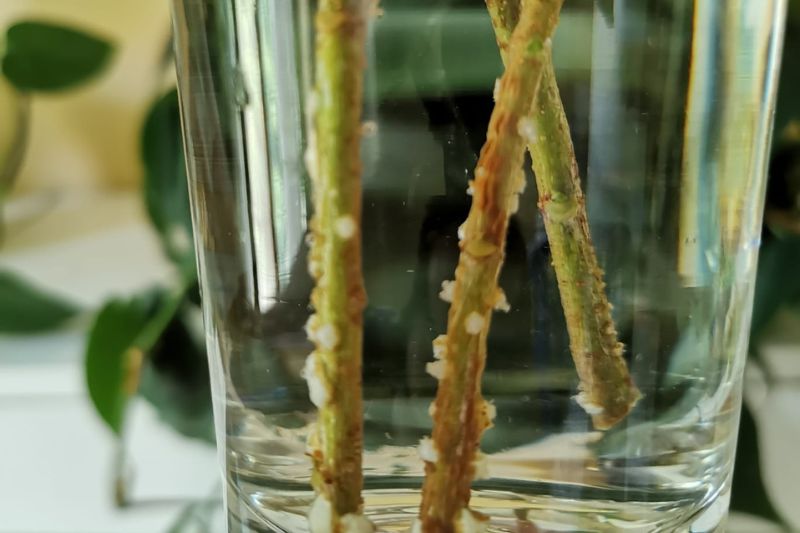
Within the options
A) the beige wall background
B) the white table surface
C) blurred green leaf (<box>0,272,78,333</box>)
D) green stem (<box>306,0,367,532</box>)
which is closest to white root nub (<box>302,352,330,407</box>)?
green stem (<box>306,0,367,532</box>)

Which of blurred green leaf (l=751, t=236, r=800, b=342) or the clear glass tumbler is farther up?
the clear glass tumbler

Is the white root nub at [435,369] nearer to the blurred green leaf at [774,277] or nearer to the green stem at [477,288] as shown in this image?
the green stem at [477,288]

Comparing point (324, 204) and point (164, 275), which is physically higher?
point (324, 204)

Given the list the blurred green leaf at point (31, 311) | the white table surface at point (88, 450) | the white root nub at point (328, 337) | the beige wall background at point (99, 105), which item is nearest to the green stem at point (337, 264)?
the white root nub at point (328, 337)

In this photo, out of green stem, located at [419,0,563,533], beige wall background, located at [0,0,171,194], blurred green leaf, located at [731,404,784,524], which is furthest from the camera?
beige wall background, located at [0,0,171,194]

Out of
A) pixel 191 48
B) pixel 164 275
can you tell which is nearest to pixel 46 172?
pixel 164 275

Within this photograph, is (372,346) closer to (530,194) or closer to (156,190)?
(530,194)

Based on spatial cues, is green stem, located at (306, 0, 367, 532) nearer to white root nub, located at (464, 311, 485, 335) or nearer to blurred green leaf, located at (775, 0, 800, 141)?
white root nub, located at (464, 311, 485, 335)
